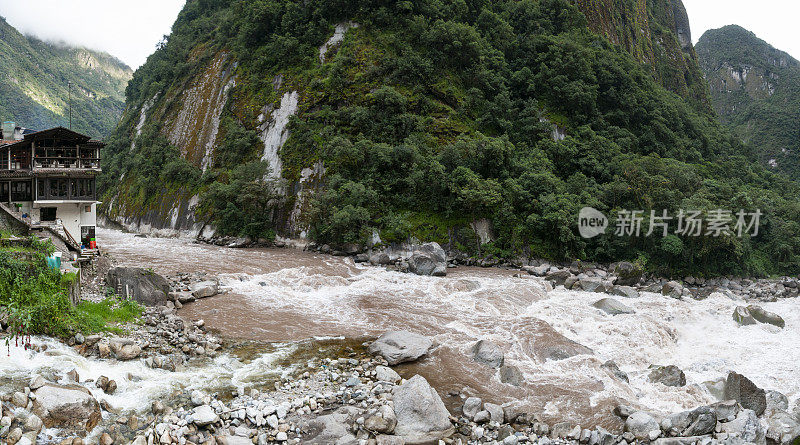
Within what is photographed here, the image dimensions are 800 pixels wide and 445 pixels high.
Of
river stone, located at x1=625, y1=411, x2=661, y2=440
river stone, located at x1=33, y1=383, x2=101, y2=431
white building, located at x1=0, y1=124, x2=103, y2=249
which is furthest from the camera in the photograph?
white building, located at x1=0, y1=124, x2=103, y2=249

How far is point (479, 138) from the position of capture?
29.2 meters

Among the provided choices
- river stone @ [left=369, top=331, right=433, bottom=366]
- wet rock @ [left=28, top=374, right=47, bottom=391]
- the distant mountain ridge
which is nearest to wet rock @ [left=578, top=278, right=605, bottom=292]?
river stone @ [left=369, top=331, right=433, bottom=366]

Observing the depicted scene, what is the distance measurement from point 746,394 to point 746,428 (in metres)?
1.80

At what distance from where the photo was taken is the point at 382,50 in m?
36.1

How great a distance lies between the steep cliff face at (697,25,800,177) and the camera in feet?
197

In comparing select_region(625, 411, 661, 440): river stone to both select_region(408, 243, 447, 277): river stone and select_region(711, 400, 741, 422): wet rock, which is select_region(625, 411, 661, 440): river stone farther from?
select_region(408, 243, 447, 277): river stone

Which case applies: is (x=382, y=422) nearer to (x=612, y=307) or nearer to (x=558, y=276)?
(x=612, y=307)

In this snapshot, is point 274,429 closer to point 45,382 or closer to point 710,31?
point 45,382

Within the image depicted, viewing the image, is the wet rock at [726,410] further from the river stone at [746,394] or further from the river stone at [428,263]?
the river stone at [428,263]

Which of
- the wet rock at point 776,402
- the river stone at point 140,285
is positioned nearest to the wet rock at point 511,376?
the wet rock at point 776,402

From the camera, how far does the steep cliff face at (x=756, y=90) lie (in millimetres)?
59978

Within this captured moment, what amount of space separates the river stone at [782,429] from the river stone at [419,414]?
6.18 meters

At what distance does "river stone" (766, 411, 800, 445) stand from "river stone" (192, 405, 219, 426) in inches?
403

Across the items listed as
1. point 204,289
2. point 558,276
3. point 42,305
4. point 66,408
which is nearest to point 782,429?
point 66,408
